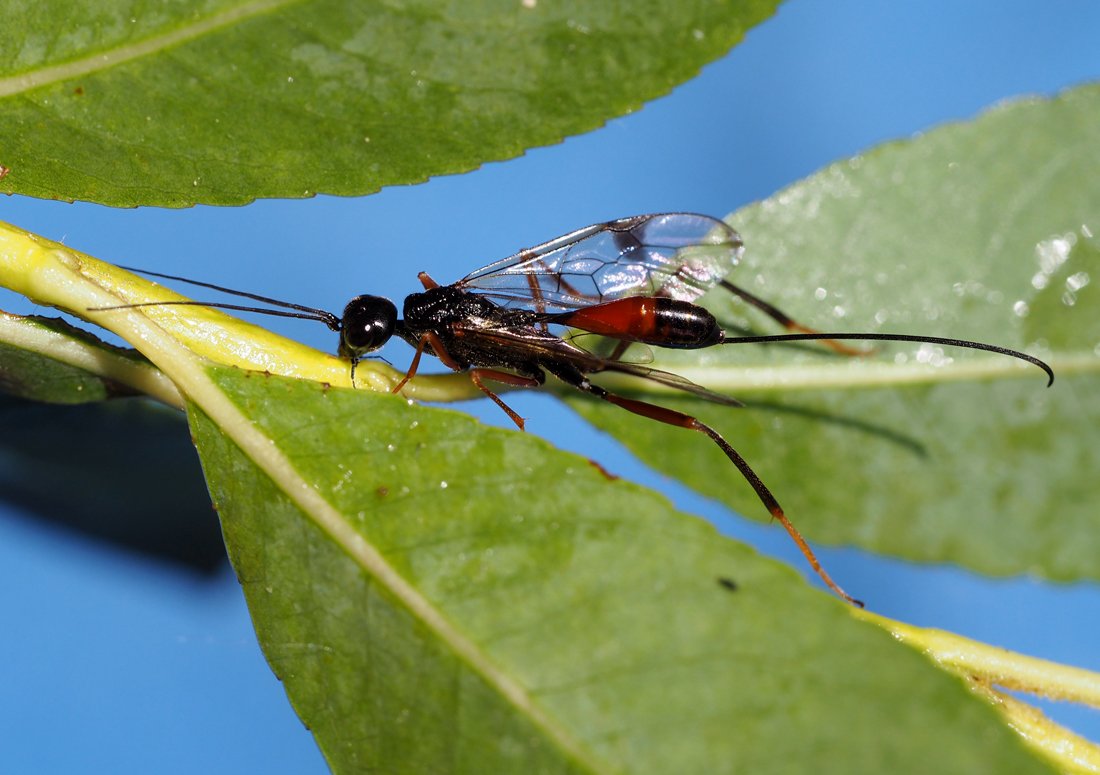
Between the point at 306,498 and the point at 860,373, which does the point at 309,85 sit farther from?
the point at 860,373

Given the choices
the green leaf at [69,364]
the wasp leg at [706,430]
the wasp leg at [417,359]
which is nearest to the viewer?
the green leaf at [69,364]

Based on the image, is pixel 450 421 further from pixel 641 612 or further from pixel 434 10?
pixel 434 10

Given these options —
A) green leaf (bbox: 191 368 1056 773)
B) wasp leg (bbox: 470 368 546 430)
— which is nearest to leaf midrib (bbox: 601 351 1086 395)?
wasp leg (bbox: 470 368 546 430)

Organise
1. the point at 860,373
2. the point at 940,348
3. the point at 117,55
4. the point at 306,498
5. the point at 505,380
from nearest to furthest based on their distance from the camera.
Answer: the point at 306,498 → the point at 117,55 → the point at 505,380 → the point at 860,373 → the point at 940,348

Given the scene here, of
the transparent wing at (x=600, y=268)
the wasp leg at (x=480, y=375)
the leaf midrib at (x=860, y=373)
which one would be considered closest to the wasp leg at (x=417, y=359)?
the wasp leg at (x=480, y=375)

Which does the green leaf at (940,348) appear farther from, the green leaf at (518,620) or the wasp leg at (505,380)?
the green leaf at (518,620)

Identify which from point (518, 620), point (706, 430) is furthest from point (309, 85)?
point (706, 430)

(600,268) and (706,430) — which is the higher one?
(600,268)

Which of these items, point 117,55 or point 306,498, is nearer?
point 306,498
